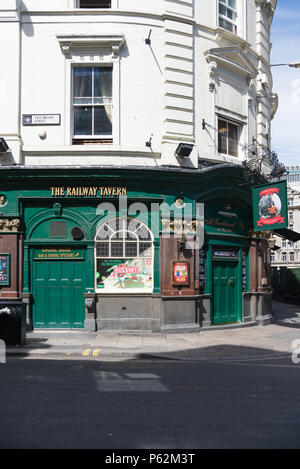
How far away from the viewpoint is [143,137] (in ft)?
49.8

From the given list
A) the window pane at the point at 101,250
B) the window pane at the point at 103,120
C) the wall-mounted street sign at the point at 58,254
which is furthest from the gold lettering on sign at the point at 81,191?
the window pane at the point at 103,120

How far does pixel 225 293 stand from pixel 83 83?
8688mm

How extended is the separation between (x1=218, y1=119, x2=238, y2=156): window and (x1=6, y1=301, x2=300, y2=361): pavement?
658cm

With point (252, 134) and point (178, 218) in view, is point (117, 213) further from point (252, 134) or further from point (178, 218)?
point (252, 134)

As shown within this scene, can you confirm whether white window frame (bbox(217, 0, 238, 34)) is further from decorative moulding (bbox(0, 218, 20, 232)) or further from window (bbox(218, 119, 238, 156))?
decorative moulding (bbox(0, 218, 20, 232))

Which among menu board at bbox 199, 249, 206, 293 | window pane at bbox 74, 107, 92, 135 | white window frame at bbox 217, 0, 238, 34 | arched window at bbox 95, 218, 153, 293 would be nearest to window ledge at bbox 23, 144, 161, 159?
window pane at bbox 74, 107, 92, 135

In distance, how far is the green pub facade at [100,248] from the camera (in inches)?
573

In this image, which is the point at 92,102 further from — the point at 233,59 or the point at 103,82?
the point at 233,59

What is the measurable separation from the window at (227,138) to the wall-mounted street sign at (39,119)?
6.00 meters

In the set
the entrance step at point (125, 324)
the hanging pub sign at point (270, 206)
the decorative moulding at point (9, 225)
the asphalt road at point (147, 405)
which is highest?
the hanging pub sign at point (270, 206)

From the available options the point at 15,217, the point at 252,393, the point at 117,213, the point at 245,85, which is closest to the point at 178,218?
the point at 117,213

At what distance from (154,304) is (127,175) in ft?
13.6

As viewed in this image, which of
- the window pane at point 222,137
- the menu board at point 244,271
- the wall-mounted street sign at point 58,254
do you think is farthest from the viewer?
the menu board at point 244,271

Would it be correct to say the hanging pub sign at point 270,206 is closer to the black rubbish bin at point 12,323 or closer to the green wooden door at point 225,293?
the green wooden door at point 225,293
